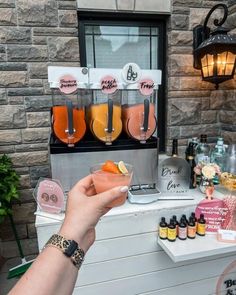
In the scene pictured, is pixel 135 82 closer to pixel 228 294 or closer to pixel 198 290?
pixel 198 290

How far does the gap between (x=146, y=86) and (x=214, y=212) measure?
0.78 m

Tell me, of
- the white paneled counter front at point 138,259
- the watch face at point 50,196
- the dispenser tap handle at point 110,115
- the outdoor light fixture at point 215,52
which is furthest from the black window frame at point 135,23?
the watch face at point 50,196

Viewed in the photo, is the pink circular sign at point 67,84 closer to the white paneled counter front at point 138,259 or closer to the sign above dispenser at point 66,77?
the sign above dispenser at point 66,77

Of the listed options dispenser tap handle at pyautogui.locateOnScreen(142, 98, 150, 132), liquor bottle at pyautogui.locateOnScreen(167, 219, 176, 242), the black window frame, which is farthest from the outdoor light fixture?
liquor bottle at pyautogui.locateOnScreen(167, 219, 176, 242)

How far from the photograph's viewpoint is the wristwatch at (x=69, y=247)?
2.08 feet

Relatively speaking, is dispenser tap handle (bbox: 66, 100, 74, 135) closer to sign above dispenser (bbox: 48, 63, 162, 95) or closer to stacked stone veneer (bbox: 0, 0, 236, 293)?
sign above dispenser (bbox: 48, 63, 162, 95)

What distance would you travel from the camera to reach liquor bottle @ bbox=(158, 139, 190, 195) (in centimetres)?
143

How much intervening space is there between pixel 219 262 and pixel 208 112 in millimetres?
1096

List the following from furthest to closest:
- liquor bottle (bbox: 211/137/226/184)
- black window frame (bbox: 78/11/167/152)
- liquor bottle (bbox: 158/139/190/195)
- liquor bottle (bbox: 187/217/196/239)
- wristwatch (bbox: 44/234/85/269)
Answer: black window frame (bbox: 78/11/167/152)
liquor bottle (bbox: 211/137/226/184)
liquor bottle (bbox: 158/139/190/195)
liquor bottle (bbox: 187/217/196/239)
wristwatch (bbox: 44/234/85/269)

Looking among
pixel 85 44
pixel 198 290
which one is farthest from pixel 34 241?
pixel 85 44

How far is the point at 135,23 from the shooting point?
1.77 meters

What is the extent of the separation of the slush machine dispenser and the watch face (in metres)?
0.06

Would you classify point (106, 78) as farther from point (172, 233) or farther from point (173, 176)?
point (172, 233)

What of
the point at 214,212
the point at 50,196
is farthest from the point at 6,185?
the point at 214,212
